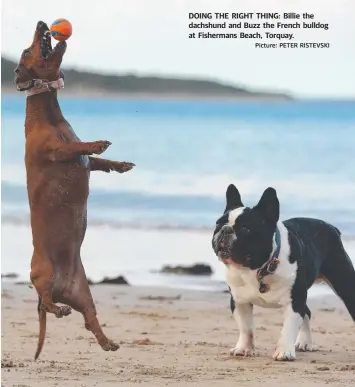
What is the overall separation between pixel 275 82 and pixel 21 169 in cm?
512

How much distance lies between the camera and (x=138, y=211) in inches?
460

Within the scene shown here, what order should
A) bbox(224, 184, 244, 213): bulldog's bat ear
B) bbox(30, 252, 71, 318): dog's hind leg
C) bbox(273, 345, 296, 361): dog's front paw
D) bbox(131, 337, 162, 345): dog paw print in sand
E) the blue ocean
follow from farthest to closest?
the blue ocean < bbox(131, 337, 162, 345): dog paw print in sand < bbox(273, 345, 296, 361): dog's front paw < bbox(224, 184, 244, 213): bulldog's bat ear < bbox(30, 252, 71, 318): dog's hind leg

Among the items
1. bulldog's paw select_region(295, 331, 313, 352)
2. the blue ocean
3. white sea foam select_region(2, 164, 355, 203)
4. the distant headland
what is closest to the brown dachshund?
bulldog's paw select_region(295, 331, 313, 352)

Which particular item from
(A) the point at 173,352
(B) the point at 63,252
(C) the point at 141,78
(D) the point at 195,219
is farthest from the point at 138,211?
(B) the point at 63,252

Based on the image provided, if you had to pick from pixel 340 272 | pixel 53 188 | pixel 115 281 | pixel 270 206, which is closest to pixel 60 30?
pixel 53 188

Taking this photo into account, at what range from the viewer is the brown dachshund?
11.6 feet

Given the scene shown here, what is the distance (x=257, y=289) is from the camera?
18.1 feet

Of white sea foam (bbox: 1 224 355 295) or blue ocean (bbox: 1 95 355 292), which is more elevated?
blue ocean (bbox: 1 95 355 292)

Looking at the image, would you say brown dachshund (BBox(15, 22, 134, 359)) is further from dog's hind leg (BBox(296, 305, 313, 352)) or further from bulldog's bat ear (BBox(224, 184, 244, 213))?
dog's hind leg (BBox(296, 305, 313, 352))

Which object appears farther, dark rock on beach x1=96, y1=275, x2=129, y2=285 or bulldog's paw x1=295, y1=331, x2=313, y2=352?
dark rock on beach x1=96, y1=275, x2=129, y2=285

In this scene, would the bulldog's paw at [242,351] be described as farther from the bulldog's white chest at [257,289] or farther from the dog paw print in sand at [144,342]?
the dog paw print in sand at [144,342]

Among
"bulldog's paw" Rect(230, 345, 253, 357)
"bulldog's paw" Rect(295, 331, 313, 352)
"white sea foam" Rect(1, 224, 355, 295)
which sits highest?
"bulldog's paw" Rect(230, 345, 253, 357)

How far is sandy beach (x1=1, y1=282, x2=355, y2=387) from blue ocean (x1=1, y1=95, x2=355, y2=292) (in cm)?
104

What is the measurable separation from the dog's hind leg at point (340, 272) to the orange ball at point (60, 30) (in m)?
2.78
